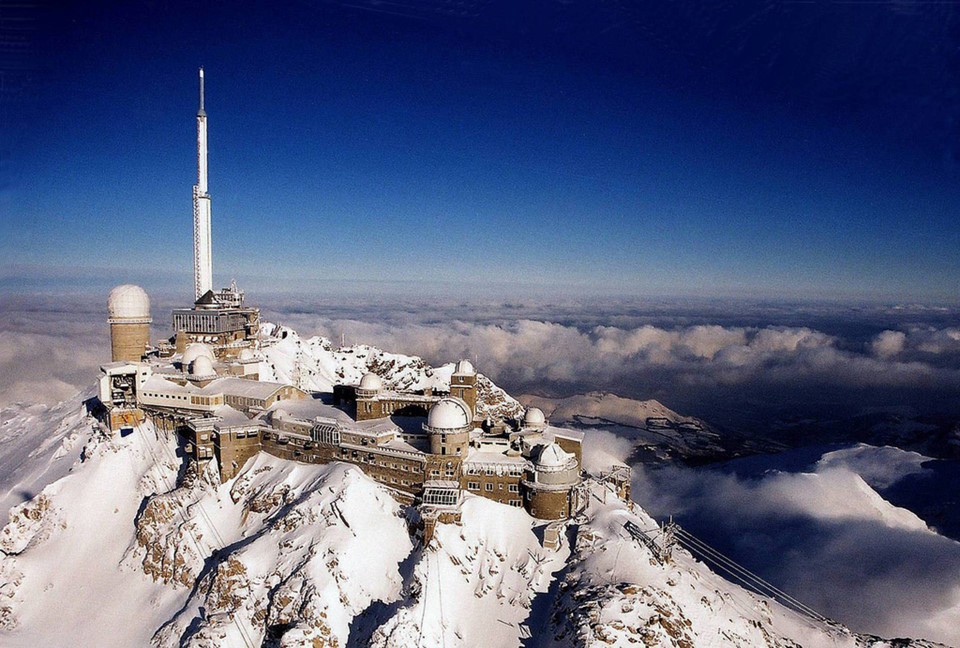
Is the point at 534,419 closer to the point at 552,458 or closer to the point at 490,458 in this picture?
the point at 490,458

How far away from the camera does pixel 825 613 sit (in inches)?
2820

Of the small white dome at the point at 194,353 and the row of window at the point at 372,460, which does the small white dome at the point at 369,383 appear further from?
the small white dome at the point at 194,353

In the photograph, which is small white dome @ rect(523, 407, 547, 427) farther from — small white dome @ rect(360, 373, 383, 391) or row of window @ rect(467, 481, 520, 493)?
small white dome @ rect(360, 373, 383, 391)

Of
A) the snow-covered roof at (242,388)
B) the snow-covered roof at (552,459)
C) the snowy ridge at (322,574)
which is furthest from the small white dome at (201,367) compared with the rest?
the snow-covered roof at (552,459)

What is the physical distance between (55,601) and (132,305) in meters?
47.6

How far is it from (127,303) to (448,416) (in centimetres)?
6506

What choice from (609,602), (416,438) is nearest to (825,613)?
(609,602)

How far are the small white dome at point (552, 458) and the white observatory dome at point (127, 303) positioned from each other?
245 ft

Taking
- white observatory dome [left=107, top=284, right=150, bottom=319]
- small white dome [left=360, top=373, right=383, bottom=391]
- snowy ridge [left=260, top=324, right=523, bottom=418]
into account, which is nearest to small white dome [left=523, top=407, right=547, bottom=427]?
small white dome [left=360, top=373, right=383, bottom=391]

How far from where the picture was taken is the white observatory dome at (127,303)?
8988 centimetres

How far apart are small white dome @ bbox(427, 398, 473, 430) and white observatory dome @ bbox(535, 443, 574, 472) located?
32.4 ft

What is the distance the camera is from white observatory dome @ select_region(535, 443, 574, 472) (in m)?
60.1

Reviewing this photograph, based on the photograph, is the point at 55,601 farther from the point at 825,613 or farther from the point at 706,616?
the point at 825,613

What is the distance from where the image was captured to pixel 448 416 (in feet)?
205
